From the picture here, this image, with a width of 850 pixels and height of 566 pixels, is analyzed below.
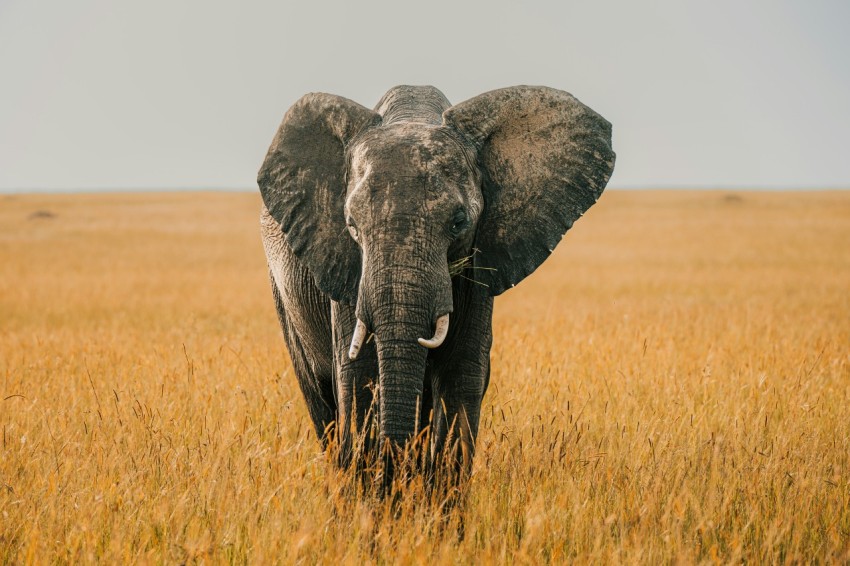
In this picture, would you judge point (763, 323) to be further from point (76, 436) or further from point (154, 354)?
point (76, 436)

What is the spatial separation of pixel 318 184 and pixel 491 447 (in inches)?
80.5

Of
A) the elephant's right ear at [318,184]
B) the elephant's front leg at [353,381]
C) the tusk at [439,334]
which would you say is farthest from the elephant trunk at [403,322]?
the elephant's right ear at [318,184]

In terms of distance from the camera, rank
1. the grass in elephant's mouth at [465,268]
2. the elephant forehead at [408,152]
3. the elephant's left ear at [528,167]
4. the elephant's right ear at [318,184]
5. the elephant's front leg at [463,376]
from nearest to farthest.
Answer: the elephant forehead at [408,152]
the grass in elephant's mouth at [465,268]
the elephant's right ear at [318,184]
the elephant's left ear at [528,167]
the elephant's front leg at [463,376]

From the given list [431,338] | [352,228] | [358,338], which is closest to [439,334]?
[431,338]

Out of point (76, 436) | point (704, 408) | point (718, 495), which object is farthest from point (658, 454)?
point (76, 436)

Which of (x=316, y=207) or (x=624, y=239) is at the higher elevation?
(x=316, y=207)

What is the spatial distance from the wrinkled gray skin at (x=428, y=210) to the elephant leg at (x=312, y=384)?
812 millimetres

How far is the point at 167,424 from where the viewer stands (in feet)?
22.0

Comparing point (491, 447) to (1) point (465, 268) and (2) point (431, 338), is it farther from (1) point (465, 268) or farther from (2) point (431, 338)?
(2) point (431, 338)

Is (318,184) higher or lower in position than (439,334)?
higher

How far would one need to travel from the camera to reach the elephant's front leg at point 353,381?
4984 millimetres

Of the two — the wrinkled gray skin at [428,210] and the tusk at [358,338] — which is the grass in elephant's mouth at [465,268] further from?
the tusk at [358,338]

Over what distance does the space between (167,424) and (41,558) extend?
2.43 metres

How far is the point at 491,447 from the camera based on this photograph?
6008 millimetres
